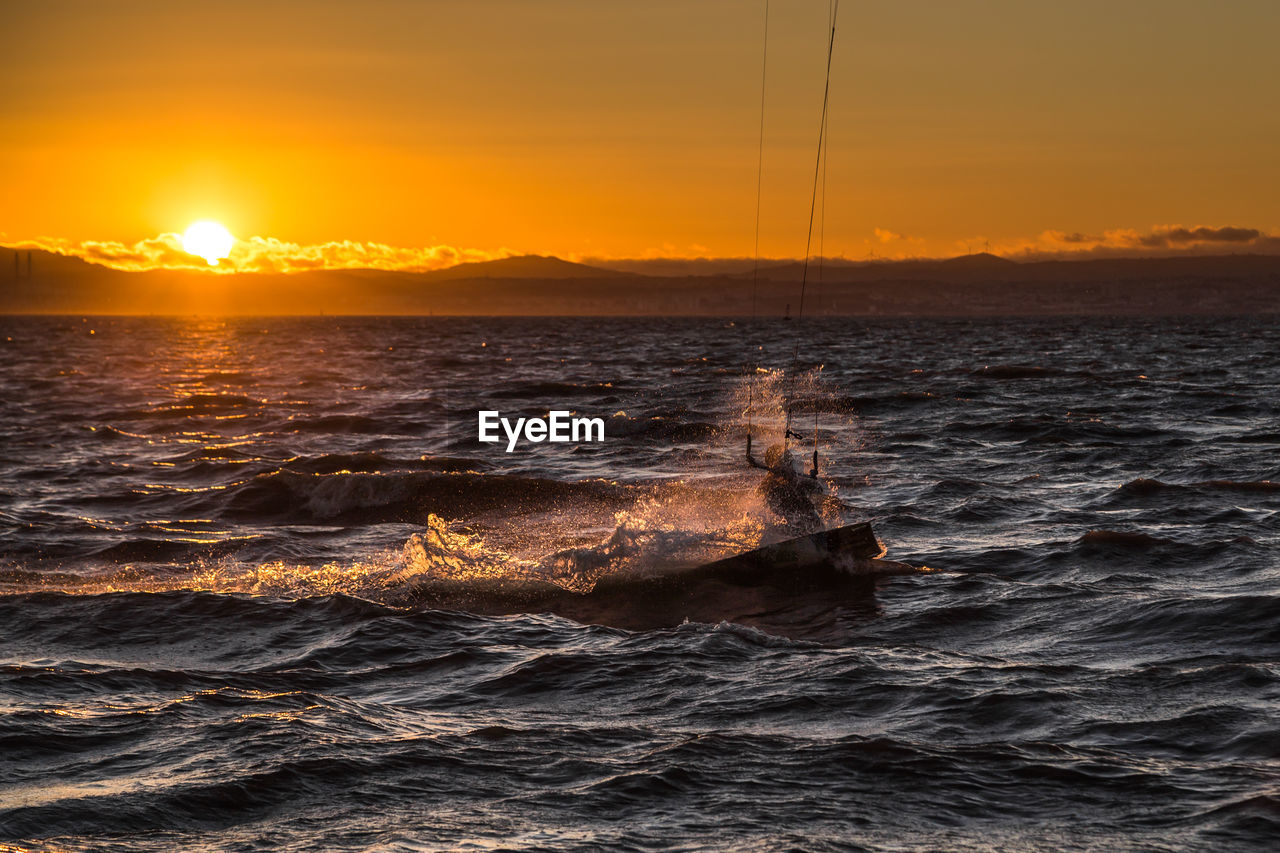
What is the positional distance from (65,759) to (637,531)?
910cm

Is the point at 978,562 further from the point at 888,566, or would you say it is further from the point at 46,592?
the point at 46,592

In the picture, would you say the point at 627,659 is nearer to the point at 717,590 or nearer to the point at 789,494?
the point at 717,590

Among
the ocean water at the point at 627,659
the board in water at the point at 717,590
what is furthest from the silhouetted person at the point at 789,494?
the board in water at the point at 717,590

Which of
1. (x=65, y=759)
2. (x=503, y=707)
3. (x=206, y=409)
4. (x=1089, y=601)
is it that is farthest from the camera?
(x=206, y=409)

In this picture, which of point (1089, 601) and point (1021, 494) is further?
point (1021, 494)

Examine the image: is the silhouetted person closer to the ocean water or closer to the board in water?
the ocean water

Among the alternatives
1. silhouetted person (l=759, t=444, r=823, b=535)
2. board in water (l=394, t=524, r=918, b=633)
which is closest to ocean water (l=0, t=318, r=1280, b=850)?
board in water (l=394, t=524, r=918, b=633)

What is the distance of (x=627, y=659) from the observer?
12117 millimetres

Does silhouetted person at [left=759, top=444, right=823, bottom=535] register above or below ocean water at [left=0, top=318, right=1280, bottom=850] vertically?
above

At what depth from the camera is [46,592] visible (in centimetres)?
1539

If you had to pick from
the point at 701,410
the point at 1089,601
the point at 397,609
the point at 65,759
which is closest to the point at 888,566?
the point at 1089,601

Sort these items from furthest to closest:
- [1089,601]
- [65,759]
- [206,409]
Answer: [206,409] → [1089,601] → [65,759]

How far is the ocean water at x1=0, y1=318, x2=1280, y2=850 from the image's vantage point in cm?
822

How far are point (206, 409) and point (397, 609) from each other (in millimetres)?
33867
